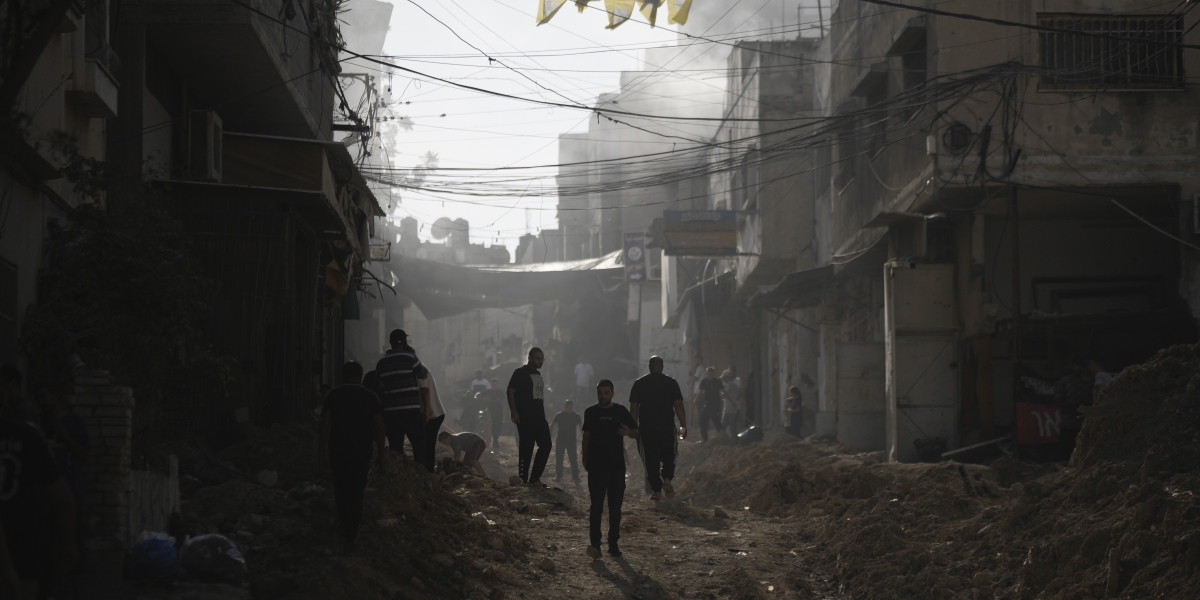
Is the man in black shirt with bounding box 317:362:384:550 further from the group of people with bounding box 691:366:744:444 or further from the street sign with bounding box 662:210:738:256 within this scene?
the street sign with bounding box 662:210:738:256

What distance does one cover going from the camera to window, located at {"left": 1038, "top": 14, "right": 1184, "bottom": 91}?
14760mm

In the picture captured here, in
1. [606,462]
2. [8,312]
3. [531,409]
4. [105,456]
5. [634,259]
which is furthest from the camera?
[634,259]

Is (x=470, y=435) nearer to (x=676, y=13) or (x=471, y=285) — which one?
(x=676, y=13)

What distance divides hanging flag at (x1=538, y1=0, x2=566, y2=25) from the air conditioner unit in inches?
235

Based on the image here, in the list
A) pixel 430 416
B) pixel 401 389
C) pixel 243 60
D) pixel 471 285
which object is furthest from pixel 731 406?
pixel 401 389

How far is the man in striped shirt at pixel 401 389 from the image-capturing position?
1134cm

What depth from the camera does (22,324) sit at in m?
8.12

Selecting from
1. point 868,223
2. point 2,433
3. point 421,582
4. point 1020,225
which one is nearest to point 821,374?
point 868,223

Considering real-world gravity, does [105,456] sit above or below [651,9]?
below

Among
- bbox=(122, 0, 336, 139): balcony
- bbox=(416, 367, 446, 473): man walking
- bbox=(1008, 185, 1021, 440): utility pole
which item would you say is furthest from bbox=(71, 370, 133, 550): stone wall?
bbox=(1008, 185, 1021, 440): utility pole

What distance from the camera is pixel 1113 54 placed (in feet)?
48.8

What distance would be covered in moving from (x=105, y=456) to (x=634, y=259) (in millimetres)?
34494

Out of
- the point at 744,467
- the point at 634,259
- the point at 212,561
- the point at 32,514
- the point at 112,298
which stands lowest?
the point at 744,467

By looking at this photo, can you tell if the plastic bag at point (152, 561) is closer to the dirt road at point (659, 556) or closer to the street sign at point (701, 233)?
the dirt road at point (659, 556)
